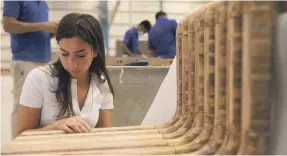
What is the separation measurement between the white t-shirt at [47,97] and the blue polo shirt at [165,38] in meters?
1.75

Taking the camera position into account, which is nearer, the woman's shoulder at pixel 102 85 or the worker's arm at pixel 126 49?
the woman's shoulder at pixel 102 85

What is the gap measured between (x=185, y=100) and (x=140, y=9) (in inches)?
242

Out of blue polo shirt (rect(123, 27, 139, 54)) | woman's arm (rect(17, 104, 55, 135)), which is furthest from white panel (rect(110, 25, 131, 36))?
woman's arm (rect(17, 104, 55, 135))

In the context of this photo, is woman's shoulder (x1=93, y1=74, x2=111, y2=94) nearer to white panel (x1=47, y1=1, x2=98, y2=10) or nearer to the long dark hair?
the long dark hair

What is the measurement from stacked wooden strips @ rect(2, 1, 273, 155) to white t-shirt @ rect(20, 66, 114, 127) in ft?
0.58

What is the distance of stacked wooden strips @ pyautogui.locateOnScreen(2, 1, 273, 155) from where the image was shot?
396 mm

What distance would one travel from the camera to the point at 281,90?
42 cm

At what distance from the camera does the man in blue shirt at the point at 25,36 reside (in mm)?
1313

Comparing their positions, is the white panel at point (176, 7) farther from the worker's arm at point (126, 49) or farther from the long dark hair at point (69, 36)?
the long dark hair at point (69, 36)

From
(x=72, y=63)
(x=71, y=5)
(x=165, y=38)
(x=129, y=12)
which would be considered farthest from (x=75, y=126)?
(x=129, y=12)

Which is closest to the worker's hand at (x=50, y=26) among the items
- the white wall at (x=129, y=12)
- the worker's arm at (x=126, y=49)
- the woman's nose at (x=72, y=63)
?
the woman's nose at (x=72, y=63)

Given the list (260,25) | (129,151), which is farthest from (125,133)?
(260,25)

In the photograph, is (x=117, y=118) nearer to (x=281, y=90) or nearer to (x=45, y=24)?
(x=45, y=24)

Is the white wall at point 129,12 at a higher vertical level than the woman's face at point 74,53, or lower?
higher
